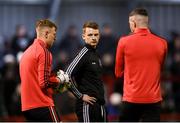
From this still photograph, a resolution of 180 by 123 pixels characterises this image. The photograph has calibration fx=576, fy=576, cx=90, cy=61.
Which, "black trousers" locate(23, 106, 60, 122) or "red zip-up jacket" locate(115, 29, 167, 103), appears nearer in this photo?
"black trousers" locate(23, 106, 60, 122)

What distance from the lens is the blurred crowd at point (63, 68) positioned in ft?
42.8

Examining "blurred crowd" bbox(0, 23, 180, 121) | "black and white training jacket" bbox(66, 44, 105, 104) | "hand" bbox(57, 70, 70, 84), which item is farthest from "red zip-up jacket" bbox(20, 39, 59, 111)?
"blurred crowd" bbox(0, 23, 180, 121)

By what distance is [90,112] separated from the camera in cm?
740

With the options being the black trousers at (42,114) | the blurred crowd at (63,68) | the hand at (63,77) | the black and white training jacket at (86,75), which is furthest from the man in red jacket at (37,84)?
the blurred crowd at (63,68)

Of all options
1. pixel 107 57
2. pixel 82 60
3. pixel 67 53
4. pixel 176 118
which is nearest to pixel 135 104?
pixel 82 60

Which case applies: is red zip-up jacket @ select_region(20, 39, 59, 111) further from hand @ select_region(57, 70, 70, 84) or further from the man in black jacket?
the man in black jacket

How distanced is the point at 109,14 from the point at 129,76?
38.9ft

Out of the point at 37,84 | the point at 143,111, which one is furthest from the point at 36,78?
the point at 143,111

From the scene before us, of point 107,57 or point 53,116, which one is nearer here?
point 53,116

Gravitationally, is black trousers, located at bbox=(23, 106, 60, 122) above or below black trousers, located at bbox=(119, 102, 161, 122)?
above

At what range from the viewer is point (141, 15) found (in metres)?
7.45

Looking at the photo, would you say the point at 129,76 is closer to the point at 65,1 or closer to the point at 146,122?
the point at 146,122

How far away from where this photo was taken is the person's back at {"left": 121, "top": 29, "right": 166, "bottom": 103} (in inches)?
291

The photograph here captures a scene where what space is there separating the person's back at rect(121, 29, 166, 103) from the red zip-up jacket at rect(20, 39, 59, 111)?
3.42 feet
